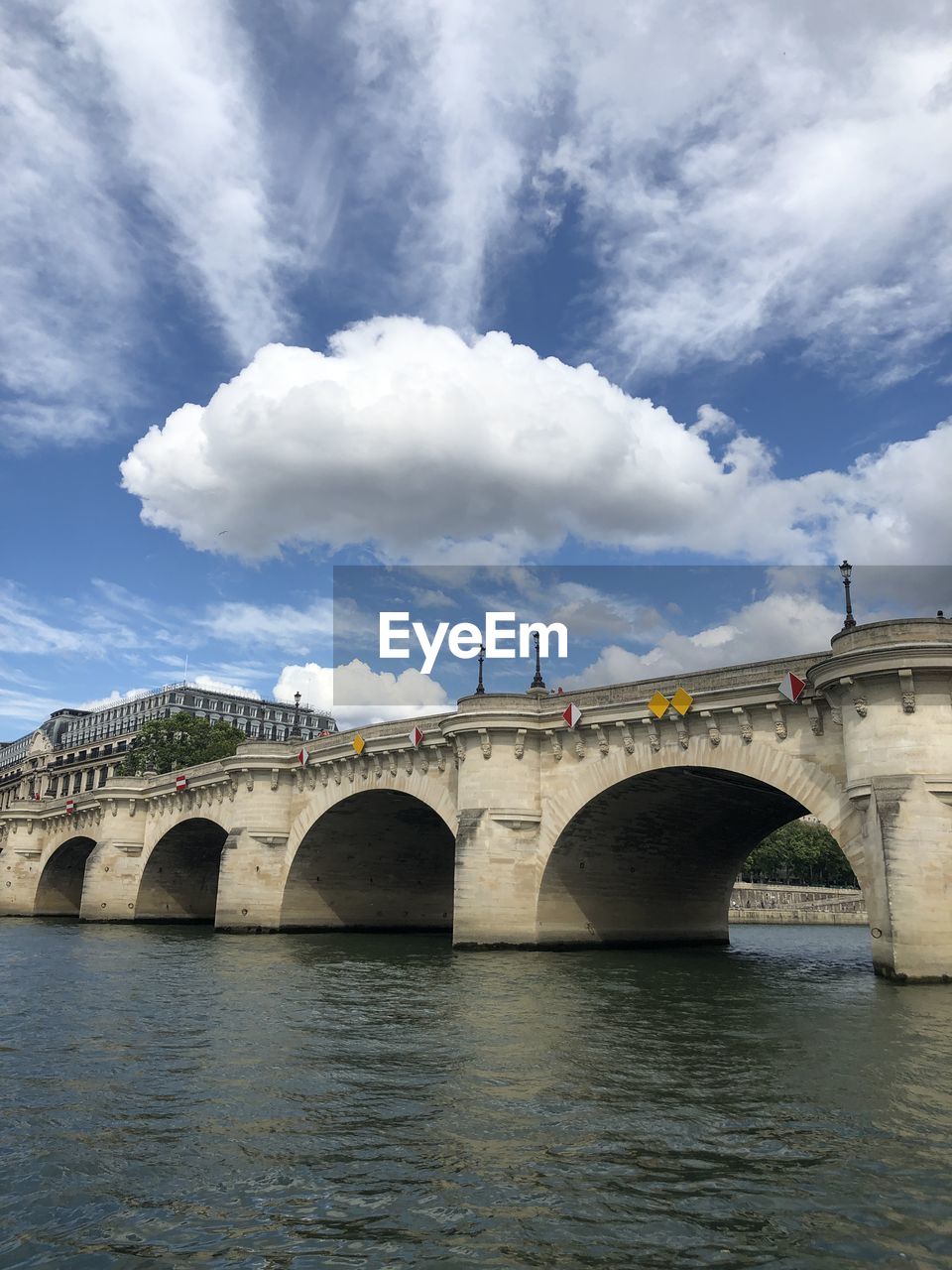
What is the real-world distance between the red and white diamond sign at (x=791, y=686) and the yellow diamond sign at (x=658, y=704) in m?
4.26

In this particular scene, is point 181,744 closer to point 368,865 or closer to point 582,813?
point 368,865

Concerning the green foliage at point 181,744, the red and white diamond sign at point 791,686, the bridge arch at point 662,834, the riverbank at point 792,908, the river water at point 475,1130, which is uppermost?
the green foliage at point 181,744

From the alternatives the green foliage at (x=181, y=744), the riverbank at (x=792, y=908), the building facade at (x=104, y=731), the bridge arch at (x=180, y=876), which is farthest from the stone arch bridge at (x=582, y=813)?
the building facade at (x=104, y=731)

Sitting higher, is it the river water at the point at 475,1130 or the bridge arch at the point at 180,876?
the bridge arch at the point at 180,876

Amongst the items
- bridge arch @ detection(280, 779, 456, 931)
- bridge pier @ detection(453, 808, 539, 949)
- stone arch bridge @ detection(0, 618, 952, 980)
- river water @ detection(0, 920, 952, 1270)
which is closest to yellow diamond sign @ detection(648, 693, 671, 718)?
stone arch bridge @ detection(0, 618, 952, 980)

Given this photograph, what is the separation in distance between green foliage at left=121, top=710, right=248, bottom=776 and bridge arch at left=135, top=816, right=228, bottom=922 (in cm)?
1855

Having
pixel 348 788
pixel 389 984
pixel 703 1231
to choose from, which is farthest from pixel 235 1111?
pixel 348 788

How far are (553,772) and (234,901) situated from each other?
933 inches

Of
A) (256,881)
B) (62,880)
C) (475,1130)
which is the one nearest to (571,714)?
(256,881)

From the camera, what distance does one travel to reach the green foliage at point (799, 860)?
11712 cm

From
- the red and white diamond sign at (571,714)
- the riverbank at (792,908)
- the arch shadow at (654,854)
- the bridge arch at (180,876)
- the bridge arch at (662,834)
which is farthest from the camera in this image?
the riverbank at (792,908)

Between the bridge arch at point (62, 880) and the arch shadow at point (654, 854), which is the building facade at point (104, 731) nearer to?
the bridge arch at point (62, 880)

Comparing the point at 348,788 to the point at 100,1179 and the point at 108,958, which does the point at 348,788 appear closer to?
the point at 108,958

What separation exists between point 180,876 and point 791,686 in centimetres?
5359
